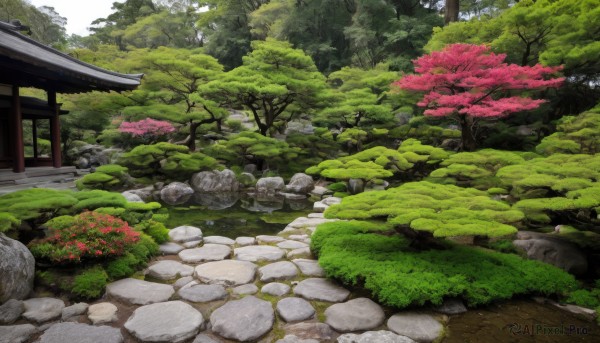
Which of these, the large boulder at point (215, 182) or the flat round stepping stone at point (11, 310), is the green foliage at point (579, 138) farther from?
the flat round stepping stone at point (11, 310)

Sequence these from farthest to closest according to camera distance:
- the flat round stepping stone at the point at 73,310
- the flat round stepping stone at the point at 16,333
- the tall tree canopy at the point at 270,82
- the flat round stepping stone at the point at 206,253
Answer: the tall tree canopy at the point at 270,82
the flat round stepping stone at the point at 206,253
the flat round stepping stone at the point at 73,310
the flat round stepping stone at the point at 16,333

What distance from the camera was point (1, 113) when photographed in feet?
24.2

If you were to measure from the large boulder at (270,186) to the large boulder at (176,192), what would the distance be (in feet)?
7.86

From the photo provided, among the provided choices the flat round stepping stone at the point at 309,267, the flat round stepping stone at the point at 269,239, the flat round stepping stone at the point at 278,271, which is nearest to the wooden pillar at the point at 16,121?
the flat round stepping stone at the point at 269,239

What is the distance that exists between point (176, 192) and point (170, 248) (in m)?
6.92

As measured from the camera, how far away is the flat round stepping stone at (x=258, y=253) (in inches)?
184

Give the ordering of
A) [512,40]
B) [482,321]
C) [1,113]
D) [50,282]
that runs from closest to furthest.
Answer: [482,321], [50,282], [1,113], [512,40]

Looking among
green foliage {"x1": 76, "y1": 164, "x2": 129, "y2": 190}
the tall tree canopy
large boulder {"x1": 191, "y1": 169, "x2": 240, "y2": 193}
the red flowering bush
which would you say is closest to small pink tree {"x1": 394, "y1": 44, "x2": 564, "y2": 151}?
the tall tree canopy

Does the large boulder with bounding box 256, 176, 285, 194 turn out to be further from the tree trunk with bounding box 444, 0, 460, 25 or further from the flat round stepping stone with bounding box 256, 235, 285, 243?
the tree trunk with bounding box 444, 0, 460, 25

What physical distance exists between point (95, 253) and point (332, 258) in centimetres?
270

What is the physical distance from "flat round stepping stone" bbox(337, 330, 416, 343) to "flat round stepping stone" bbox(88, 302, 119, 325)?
2.07m

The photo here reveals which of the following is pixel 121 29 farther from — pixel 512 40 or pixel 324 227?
pixel 324 227

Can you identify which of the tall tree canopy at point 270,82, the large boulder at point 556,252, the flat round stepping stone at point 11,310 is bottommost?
the flat round stepping stone at point 11,310

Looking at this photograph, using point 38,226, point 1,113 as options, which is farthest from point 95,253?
point 1,113
